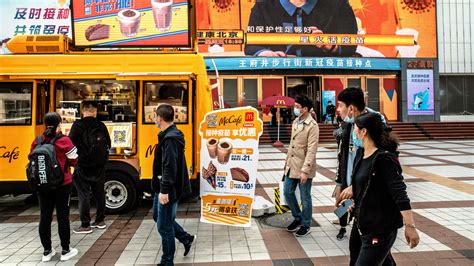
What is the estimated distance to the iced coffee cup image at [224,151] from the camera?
5121 millimetres

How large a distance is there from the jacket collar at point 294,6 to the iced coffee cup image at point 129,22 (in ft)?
63.3

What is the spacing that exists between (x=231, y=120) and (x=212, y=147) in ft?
1.55

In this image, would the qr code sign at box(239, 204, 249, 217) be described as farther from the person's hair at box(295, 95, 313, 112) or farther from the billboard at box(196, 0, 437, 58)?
the billboard at box(196, 0, 437, 58)

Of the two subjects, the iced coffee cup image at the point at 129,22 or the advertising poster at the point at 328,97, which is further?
the advertising poster at the point at 328,97

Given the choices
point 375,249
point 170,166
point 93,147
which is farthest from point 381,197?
point 93,147

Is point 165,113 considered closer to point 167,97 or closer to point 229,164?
point 229,164

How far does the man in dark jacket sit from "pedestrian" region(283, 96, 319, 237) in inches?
764

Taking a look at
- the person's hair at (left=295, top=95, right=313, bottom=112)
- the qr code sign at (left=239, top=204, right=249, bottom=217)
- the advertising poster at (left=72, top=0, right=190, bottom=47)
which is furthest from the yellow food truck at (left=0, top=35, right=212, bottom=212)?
the person's hair at (left=295, top=95, right=313, bottom=112)

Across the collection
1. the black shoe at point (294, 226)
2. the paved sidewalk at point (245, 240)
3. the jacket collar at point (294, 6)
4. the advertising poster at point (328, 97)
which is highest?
the jacket collar at point (294, 6)

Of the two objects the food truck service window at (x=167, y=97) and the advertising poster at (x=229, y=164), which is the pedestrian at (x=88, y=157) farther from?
the advertising poster at (x=229, y=164)

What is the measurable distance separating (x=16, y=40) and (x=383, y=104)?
23785 mm

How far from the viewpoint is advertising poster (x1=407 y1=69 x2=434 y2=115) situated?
24891mm

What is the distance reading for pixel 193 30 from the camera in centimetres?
670

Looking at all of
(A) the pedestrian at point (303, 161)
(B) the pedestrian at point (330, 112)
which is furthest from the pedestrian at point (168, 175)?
(B) the pedestrian at point (330, 112)
